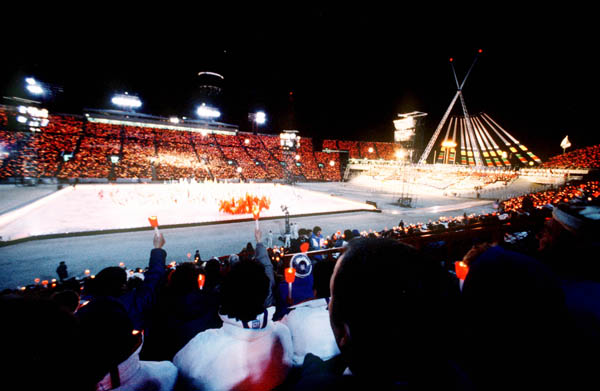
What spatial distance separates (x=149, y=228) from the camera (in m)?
9.70

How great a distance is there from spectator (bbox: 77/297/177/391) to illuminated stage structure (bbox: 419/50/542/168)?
43.1 m

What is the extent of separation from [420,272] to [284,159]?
40.5 metres

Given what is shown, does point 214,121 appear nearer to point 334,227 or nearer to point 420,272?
point 334,227

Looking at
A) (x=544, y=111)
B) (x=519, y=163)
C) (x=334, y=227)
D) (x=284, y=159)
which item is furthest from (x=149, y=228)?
(x=519, y=163)

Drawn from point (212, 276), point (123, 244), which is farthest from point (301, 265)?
point (123, 244)

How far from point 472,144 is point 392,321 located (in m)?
61.1

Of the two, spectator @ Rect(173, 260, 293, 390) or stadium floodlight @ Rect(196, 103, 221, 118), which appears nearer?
spectator @ Rect(173, 260, 293, 390)

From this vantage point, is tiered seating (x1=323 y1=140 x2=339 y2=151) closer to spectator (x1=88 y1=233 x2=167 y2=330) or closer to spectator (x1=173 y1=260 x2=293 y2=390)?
spectator (x1=88 y1=233 x2=167 y2=330)

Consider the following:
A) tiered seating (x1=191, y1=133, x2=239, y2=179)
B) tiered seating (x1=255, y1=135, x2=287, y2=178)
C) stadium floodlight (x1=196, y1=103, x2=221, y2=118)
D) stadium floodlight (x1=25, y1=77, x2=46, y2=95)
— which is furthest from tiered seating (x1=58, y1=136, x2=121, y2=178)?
tiered seating (x1=255, y1=135, x2=287, y2=178)

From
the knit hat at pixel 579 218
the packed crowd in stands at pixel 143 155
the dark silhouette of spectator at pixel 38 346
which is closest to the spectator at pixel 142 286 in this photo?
the dark silhouette of spectator at pixel 38 346

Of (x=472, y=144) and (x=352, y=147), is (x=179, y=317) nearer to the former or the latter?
(x=352, y=147)

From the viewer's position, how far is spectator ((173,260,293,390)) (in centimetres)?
146

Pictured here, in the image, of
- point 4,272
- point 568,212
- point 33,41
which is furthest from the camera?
point 33,41

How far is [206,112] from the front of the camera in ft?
116
